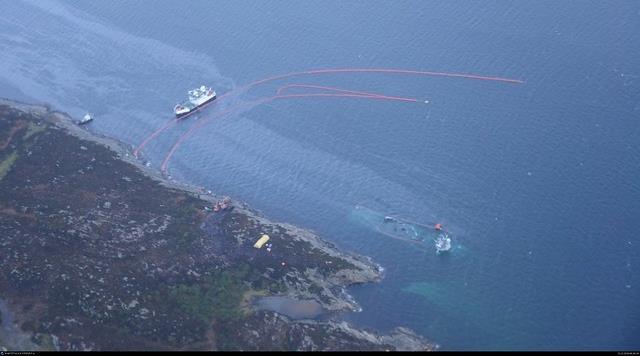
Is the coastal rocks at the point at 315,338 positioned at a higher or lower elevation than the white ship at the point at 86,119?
lower

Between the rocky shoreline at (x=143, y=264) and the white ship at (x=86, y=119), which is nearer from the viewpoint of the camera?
the rocky shoreline at (x=143, y=264)

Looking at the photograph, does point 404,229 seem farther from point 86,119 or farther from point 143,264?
point 86,119

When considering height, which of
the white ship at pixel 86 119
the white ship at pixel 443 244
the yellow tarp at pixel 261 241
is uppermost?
the white ship at pixel 86 119

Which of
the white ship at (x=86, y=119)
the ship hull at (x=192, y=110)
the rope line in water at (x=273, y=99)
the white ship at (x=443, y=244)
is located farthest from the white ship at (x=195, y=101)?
the white ship at (x=443, y=244)

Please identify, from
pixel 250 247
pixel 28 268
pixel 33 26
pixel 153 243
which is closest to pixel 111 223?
pixel 153 243

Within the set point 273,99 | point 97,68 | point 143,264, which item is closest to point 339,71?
point 273,99

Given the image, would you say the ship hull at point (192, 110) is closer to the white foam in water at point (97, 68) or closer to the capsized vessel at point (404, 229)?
the white foam in water at point (97, 68)
